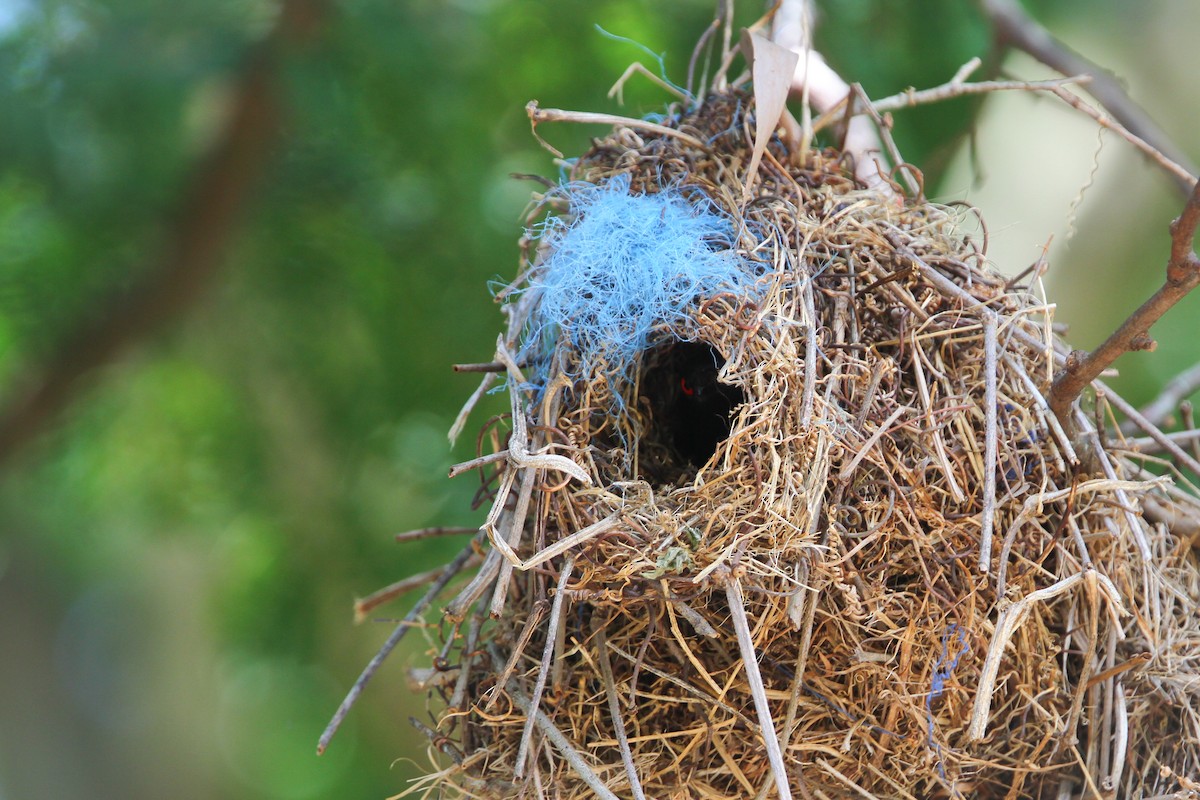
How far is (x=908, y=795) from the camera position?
55.4 inches

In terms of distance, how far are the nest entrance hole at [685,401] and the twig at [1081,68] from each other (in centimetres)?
92

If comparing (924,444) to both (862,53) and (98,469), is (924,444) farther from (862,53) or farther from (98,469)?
(98,469)

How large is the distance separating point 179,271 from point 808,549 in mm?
2647

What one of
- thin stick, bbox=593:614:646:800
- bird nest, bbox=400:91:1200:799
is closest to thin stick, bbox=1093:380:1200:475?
bird nest, bbox=400:91:1200:799

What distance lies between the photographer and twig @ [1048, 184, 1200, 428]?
124 cm

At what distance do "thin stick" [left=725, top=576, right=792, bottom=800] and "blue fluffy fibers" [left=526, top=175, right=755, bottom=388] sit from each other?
36 cm

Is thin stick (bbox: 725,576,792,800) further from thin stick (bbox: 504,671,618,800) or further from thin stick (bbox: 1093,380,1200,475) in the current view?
thin stick (bbox: 1093,380,1200,475)

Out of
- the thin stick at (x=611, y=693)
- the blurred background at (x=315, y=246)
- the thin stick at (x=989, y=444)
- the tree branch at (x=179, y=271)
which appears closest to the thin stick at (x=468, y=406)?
the thin stick at (x=611, y=693)

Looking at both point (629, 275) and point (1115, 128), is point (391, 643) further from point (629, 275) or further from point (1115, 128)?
point (1115, 128)

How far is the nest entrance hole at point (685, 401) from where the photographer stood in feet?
5.57

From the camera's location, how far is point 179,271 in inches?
134

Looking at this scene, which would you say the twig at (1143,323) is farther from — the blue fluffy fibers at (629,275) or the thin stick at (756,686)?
the thin stick at (756,686)

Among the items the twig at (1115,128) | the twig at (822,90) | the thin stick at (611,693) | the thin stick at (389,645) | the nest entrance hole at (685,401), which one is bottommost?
the thin stick at (389,645)

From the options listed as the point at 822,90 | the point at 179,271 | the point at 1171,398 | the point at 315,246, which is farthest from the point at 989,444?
the point at 179,271
